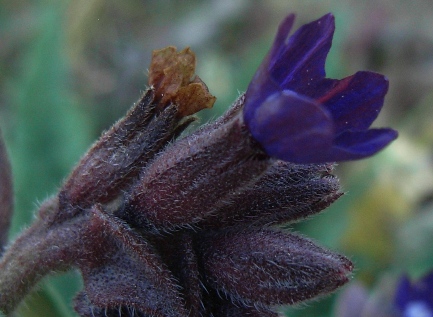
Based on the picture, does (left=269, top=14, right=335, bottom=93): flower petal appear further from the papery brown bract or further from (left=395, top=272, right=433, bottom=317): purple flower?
(left=395, top=272, right=433, bottom=317): purple flower

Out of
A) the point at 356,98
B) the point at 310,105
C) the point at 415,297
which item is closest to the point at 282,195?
the point at 356,98

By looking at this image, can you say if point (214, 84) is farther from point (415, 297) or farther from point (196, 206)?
point (196, 206)

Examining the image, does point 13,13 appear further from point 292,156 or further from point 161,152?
point 292,156

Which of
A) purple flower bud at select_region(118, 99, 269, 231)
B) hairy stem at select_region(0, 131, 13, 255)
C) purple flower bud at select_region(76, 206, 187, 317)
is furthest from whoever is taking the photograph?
hairy stem at select_region(0, 131, 13, 255)

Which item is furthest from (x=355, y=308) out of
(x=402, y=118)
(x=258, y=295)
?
(x=402, y=118)

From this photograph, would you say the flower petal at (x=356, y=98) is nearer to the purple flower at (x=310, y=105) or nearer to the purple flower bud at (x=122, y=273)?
the purple flower at (x=310, y=105)

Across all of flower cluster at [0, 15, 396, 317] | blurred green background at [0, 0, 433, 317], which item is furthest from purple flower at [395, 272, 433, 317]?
flower cluster at [0, 15, 396, 317]
